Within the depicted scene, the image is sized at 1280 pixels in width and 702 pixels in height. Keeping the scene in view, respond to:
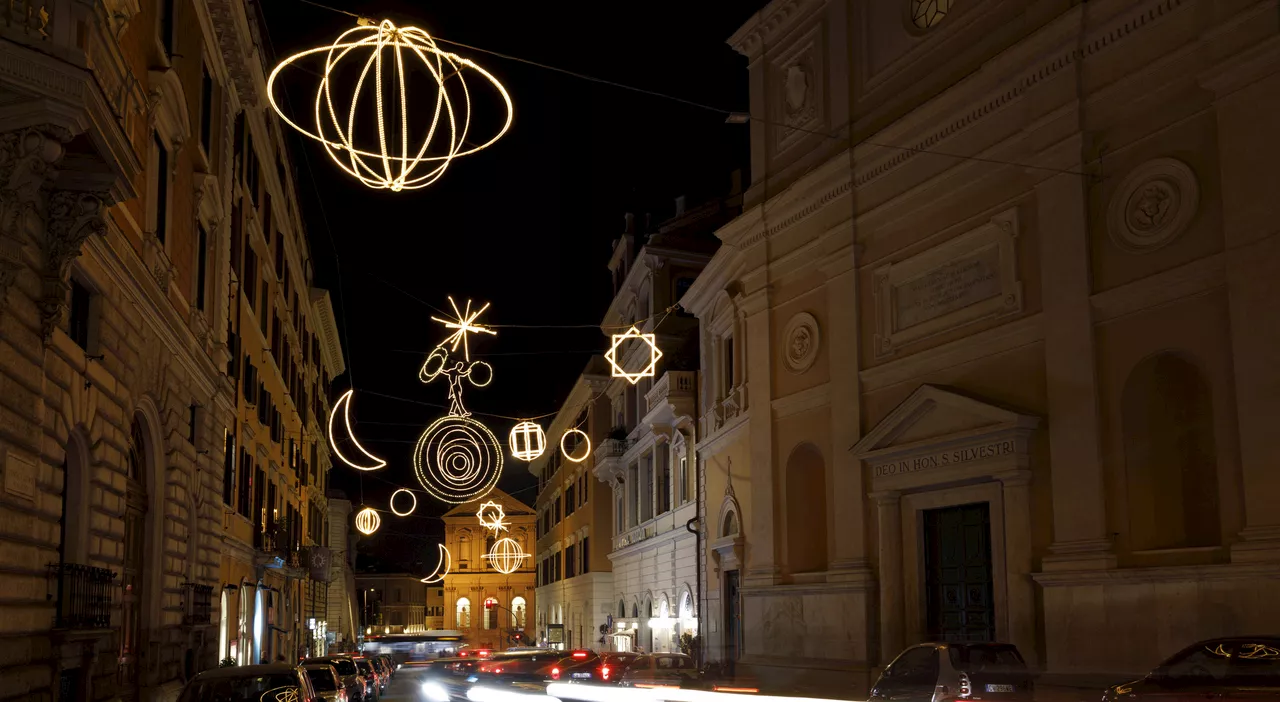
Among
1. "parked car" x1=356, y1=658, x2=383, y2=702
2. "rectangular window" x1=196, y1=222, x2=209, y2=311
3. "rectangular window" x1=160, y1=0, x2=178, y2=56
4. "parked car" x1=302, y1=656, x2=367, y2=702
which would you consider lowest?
"parked car" x1=356, y1=658, x2=383, y2=702

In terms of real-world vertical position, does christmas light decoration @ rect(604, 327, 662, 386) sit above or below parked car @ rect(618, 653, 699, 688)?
above

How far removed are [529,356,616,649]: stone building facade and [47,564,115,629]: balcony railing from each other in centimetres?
3624

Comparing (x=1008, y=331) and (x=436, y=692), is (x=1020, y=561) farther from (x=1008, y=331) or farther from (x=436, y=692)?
(x=436, y=692)

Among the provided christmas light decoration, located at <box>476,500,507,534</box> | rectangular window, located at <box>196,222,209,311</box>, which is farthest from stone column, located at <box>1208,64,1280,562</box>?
christmas light decoration, located at <box>476,500,507,534</box>

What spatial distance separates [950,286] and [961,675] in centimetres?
792

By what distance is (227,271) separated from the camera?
2875cm

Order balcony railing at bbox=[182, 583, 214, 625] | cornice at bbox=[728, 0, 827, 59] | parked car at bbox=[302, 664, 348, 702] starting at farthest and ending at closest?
cornice at bbox=[728, 0, 827, 59]
balcony railing at bbox=[182, 583, 214, 625]
parked car at bbox=[302, 664, 348, 702]

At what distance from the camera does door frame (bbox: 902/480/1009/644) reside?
66.2 ft

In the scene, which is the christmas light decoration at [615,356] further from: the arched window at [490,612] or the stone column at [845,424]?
the arched window at [490,612]

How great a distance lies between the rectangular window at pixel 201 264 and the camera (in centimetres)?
2605

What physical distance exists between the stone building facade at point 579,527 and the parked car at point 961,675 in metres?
37.0

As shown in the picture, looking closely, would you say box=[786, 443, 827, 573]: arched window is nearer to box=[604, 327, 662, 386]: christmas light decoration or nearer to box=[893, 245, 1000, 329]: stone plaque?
box=[604, 327, 662, 386]: christmas light decoration

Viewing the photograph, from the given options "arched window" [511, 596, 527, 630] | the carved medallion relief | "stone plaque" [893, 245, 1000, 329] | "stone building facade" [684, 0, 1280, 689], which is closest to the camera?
"stone building facade" [684, 0, 1280, 689]

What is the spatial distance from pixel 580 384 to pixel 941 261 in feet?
142
